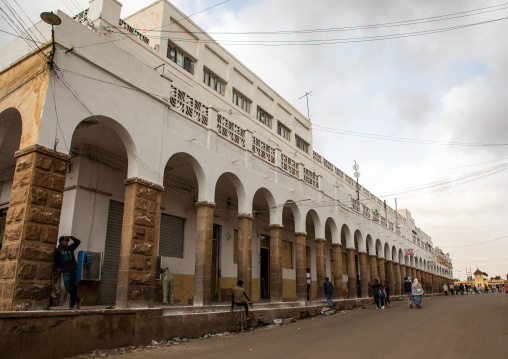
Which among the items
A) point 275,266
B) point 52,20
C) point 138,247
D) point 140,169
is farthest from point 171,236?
point 52,20

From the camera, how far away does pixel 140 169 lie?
9.15m

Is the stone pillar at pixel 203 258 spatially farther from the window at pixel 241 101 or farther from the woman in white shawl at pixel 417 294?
the woman in white shawl at pixel 417 294

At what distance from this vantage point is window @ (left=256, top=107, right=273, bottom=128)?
69.4ft

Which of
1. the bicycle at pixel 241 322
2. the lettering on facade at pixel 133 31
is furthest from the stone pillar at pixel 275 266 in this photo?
the lettering on facade at pixel 133 31

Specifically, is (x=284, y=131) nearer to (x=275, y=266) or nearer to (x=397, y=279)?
(x=275, y=266)

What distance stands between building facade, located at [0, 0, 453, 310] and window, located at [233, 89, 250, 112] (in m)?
0.08

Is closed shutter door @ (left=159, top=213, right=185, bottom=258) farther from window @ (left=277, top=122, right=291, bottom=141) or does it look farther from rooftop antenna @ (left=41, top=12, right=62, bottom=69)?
window @ (left=277, top=122, right=291, bottom=141)

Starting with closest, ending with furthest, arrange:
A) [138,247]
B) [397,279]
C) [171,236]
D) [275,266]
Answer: [138,247], [171,236], [275,266], [397,279]

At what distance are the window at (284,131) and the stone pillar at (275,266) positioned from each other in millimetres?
9754

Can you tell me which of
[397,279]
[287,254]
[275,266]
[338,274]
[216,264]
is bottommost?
[397,279]

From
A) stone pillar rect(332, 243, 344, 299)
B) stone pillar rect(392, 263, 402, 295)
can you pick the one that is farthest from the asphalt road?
stone pillar rect(392, 263, 402, 295)

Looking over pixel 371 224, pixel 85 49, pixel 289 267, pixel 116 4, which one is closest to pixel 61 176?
pixel 85 49

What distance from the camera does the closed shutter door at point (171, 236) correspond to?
43.0ft

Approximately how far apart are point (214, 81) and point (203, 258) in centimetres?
1005
